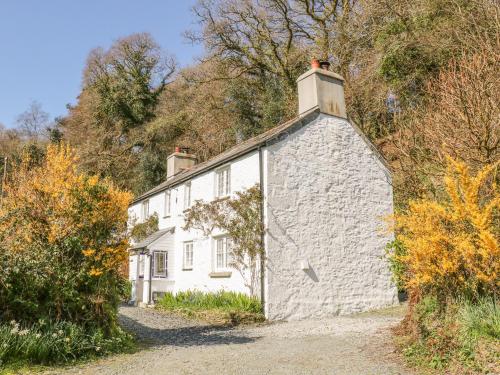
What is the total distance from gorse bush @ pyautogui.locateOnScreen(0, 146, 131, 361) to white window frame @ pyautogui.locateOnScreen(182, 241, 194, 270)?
29.0ft

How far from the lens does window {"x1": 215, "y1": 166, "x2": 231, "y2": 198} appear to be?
16505mm

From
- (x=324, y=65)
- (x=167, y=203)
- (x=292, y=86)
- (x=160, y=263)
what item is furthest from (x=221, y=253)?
(x=292, y=86)

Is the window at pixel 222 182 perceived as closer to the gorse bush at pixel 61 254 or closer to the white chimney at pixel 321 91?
the white chimney at pixel 321 91

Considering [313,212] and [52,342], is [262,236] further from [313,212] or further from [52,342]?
[52,342]

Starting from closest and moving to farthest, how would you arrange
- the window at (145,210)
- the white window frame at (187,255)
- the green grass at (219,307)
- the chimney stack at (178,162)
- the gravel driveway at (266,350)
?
1. the gravel driveway at (266,350)
2. the green grass at (219,307)
3. the white window frame at (187,255)
4. the window at (145,210)
5. the chimney stack at (178,162)

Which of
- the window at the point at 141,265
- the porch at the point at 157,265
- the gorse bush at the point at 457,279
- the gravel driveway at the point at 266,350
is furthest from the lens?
the window at the point at 141,265

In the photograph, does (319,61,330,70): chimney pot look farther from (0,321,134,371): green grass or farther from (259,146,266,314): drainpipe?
(0,321,134,371): green grass

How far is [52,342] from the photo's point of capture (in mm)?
7859

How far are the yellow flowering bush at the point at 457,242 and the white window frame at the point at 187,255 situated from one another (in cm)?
1169

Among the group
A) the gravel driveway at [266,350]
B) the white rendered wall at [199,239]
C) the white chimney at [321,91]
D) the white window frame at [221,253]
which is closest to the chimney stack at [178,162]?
the white rendered wall at [199,239]

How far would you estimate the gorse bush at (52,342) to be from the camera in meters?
7.47

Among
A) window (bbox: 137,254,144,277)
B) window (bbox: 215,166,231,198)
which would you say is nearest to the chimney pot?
window (bbox: 215,166,231,198)

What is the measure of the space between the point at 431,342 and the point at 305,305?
7021mm

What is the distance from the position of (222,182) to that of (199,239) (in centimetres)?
244
